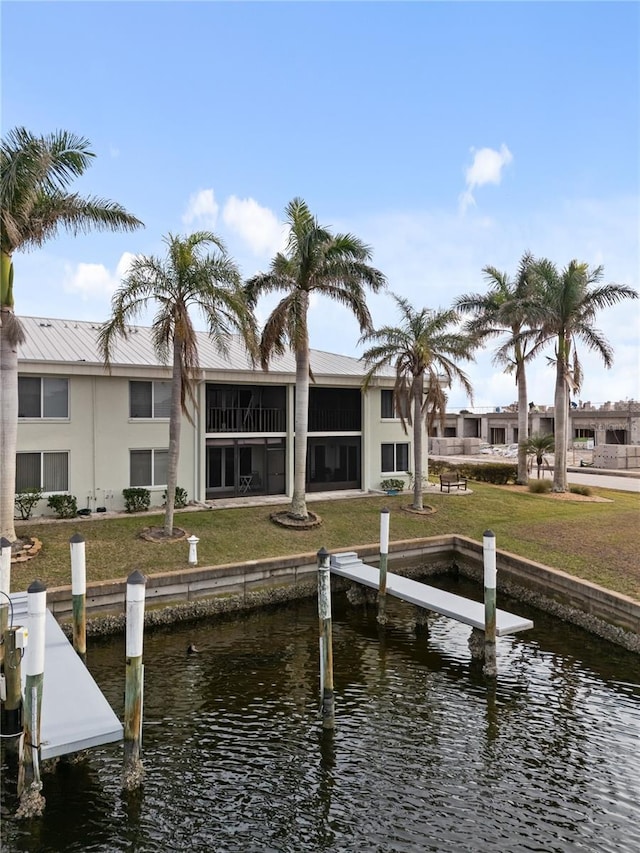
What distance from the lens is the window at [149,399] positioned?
2219cm

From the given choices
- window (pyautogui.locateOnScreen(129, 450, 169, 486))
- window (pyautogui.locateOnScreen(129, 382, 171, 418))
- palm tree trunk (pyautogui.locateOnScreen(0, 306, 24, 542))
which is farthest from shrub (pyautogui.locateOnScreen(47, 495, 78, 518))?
window (pyautogui.locateOnScreen(129, 382, 171, 418))

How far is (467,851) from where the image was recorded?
6852mm

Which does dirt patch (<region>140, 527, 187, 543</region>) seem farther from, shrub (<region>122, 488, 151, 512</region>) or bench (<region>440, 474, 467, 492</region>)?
bench (<region>440, 474, 467, 492</region>)

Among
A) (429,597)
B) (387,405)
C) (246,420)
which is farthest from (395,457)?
(429,597)

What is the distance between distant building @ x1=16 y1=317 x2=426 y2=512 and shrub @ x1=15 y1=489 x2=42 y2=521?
0.64m

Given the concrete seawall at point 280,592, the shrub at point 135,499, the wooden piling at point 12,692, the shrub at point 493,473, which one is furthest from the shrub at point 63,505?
the shrub at point 493,473

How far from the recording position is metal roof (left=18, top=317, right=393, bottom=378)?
20.9 metres

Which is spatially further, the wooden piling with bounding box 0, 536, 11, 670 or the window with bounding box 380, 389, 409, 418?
the window with bounding box 380, 389, 409, 418

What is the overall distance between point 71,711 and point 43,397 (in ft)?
48.3

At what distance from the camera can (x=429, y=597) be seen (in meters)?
14.6

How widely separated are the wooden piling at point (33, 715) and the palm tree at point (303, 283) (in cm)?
1318

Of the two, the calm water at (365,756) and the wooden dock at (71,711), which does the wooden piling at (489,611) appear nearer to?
the calm water at (365,756)

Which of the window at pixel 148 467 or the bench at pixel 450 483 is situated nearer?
the window at pixel 148 467

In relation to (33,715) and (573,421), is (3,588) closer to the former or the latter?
(33,715)
